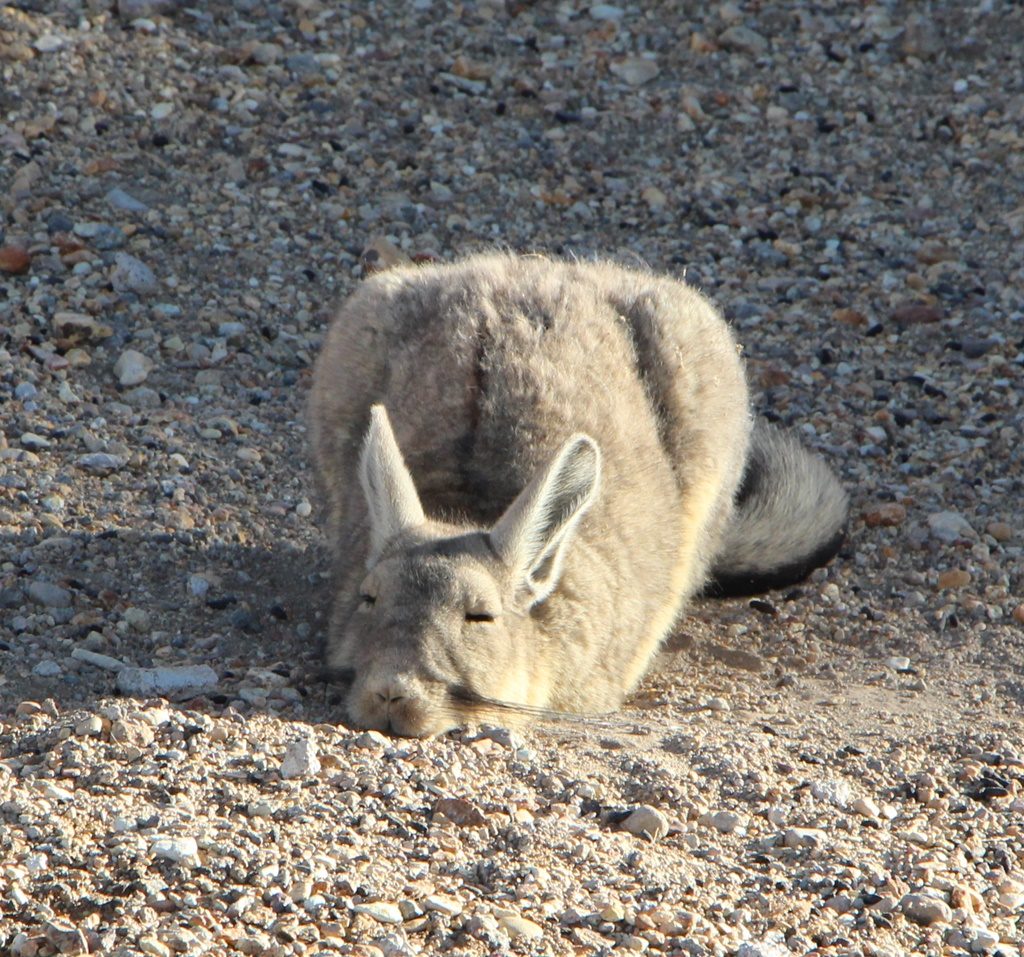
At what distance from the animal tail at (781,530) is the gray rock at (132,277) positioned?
3.65 metres

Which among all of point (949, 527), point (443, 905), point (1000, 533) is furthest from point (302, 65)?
point (443, 905)

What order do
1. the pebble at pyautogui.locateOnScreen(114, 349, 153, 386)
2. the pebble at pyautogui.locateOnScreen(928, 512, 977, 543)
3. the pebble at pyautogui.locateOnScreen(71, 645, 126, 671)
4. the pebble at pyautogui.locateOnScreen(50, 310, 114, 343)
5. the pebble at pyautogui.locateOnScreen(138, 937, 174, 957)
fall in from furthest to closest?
1. the pebble at pyautogui.locateOnScreen(50, 310, 114, 343)
2. the pebble at pyautogui.locateOnScreen(114, 349, 153, 386)
3. the pebble at pyautogui.locateOnScreen(928, 512, 977, 543)
4. the pebble at pyautogui.locateOnScreen(71, 645, 126, 671)
5. the pebble at pyautogui.locateOnScreen(138, 937, 174, 957)

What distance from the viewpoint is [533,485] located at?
6105mm

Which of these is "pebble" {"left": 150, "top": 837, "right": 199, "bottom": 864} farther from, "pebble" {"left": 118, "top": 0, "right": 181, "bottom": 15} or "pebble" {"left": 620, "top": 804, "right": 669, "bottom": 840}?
"pebble" {"left": 118, "top": 0, "right": 181, "bottom": 15}

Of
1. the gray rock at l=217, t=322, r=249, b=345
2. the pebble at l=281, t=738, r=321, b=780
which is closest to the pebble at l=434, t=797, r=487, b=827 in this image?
the pebble at l=281, t=738, r=321, b=780

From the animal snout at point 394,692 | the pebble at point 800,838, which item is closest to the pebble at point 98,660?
the animal snout at point 394,692

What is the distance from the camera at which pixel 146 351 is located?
29.2ft

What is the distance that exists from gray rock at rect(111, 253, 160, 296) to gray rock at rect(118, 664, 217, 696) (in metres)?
3.46

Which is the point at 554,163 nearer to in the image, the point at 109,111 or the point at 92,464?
the point at 109,111

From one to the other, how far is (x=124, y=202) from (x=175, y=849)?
6027 mm

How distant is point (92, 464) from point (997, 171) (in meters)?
6.41

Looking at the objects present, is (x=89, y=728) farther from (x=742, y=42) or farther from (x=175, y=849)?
(x=742, y=42)

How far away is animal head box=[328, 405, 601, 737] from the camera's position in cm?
587

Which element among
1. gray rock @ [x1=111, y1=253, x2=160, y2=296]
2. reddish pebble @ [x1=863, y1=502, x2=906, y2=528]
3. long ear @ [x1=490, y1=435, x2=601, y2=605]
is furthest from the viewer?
gray rock @ [x1=111, y1=253, x2=160, y2=296]
